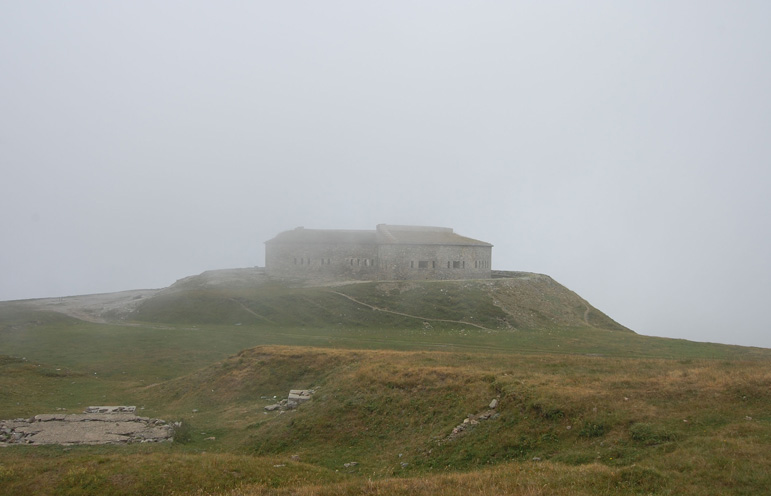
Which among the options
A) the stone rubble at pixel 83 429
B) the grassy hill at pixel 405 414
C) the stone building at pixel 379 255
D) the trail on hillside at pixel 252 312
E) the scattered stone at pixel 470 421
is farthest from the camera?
the stone building at pixel 379 255

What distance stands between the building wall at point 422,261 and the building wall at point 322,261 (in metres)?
4.12

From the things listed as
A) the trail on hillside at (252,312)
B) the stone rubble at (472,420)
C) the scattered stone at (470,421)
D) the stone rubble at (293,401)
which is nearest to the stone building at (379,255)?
the trail on hillside at (252,312)

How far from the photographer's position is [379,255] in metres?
68.8

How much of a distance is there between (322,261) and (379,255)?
999 cm

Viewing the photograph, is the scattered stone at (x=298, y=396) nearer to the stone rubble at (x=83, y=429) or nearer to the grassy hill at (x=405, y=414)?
the grassy hill at (x=405, y=414)

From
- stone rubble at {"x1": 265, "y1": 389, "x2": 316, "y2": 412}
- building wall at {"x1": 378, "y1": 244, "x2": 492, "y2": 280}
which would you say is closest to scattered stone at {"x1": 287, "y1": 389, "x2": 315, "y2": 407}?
stone rubble at {"x1": 265, "y1": 389, "x2": 316, "y2": 412}

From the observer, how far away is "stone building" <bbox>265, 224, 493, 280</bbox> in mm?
66688

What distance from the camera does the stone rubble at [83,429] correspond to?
1847 centimetres

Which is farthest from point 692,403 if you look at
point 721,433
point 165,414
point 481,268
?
point 481,268

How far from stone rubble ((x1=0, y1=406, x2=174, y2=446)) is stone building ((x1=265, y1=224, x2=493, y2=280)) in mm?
Result: 47375

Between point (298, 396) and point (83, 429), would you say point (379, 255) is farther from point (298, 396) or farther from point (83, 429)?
point (83, 429)

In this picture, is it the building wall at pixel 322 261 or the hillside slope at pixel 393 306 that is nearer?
the hillside slope at pixel 393 306

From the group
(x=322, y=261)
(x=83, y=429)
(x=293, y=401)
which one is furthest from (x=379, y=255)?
(x=83, y=429)

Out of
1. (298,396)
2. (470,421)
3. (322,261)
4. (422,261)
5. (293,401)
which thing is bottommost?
(293,401)
